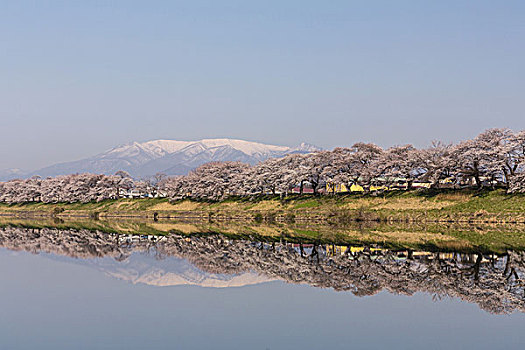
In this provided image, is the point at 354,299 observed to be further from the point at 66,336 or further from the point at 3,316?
the point at 3,316

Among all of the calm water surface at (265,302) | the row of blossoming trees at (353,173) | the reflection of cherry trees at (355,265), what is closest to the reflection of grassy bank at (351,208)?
the row of blossoming trees at (353,173)

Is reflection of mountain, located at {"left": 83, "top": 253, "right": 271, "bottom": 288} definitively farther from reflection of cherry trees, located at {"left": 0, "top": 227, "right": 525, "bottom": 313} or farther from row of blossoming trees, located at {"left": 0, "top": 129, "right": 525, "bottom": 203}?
row of blossoming trees, located at {"left": 0, "top": 129, "right": 525, "bottom": 203}

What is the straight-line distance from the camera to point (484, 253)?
33312 millimetres

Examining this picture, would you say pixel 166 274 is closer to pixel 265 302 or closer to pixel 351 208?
pixel 265 302

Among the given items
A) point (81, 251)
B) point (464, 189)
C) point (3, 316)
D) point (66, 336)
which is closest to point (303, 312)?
point (66, 336)

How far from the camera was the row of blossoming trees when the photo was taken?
69000 millimetres

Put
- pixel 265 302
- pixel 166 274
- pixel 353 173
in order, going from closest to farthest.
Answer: pixel 265 302, pixel 166 274, pixel 353 173

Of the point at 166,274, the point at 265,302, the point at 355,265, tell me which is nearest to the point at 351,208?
the point at 355,265

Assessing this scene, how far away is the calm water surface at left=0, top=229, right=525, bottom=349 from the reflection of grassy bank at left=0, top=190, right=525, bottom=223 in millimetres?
31760

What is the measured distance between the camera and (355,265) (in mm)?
29938

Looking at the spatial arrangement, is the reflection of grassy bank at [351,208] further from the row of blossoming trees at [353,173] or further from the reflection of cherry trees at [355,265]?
the reflection of cherry trees at [355,265]

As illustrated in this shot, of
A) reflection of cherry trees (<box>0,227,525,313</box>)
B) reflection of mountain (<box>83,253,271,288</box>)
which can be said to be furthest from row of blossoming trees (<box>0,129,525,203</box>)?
reflection of mountain (<box>83,253,271,288</box>)

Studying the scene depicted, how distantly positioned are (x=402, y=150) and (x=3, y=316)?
239 ft

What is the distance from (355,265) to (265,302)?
10271mm
